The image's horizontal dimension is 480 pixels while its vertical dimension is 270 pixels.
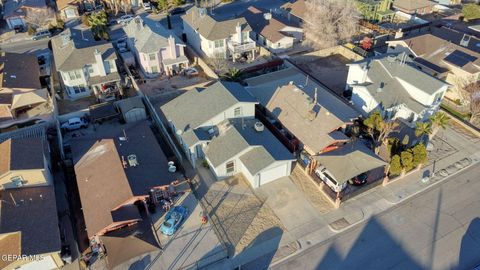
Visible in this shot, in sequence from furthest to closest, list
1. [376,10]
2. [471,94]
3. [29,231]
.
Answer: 1. [376,10]
2. [471,94]
3. [29,231]

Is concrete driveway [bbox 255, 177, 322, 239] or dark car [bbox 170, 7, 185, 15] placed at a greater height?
dark car [bbox 170, 7, 185, 15]

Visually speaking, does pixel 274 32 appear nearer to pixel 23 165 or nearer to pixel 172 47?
pixel 172 47

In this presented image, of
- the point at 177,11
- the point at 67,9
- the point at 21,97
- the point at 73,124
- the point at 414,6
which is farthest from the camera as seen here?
the point at 177,11

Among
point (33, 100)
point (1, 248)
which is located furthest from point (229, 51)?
point (1, 248)

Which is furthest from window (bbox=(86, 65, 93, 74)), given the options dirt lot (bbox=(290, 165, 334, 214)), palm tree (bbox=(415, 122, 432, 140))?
palm tree (bbox=(415, 122, 432, 140))

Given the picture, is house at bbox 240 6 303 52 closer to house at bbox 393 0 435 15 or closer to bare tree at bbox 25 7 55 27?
house at bbox 393 0 435 15

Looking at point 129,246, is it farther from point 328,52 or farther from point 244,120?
point 328,52

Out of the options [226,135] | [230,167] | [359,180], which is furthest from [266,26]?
[359,180]

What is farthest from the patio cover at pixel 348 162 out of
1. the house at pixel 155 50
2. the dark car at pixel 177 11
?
the dark car at pixel 177 11
